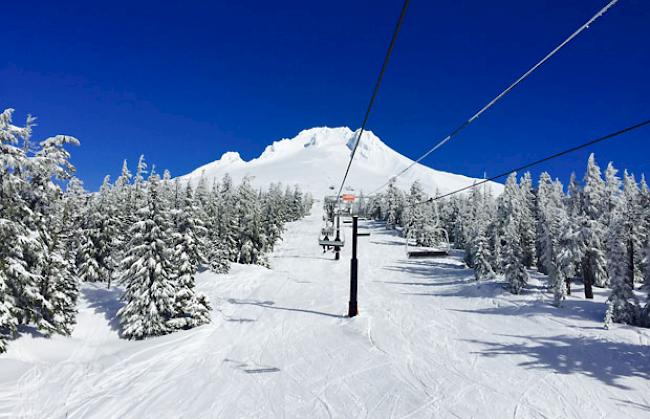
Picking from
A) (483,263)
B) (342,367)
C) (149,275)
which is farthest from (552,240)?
(149,275)

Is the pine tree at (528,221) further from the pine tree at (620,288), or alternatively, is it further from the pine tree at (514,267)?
the pine tree at (620,288)

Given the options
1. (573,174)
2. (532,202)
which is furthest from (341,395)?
(532,202)

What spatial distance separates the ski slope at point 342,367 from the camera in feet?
32.1

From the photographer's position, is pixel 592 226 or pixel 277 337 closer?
pixel 277 337

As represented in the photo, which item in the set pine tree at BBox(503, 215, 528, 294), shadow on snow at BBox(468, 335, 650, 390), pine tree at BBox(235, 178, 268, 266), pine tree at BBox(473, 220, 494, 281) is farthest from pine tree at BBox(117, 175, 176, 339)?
pine tree at BBox(473, 220, 494, 281)

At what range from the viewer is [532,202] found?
64812 mm

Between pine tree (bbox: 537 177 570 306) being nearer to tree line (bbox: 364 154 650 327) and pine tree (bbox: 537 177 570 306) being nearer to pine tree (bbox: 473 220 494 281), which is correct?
tree line (bbox: 364 154 650 327)

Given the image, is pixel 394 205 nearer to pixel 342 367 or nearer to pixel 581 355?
pixel 581 355

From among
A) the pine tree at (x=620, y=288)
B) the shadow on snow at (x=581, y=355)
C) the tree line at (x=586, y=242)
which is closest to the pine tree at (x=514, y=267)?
the tree line at (x=586, y=242)

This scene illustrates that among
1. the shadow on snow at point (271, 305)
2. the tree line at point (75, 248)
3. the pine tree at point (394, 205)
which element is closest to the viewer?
the tree line at point (75, 248)

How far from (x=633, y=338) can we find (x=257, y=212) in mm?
42159

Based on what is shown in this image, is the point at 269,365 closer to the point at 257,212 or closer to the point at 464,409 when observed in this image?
the point at 464,409

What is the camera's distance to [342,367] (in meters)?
12.5

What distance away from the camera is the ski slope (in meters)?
9.80
